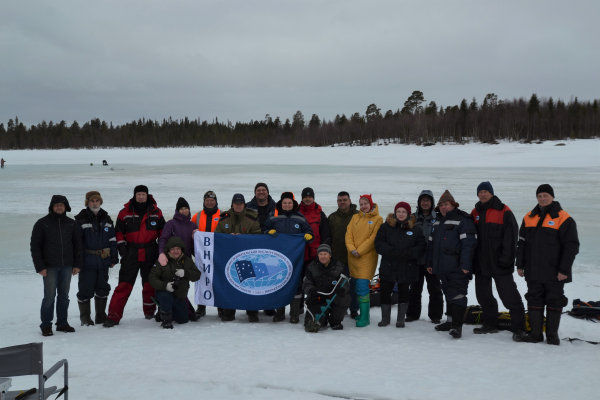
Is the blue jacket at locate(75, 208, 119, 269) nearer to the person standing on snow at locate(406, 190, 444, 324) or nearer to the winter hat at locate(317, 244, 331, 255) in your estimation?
the winter hat at locate(317, 244, 331, 255)

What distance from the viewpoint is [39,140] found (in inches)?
4395

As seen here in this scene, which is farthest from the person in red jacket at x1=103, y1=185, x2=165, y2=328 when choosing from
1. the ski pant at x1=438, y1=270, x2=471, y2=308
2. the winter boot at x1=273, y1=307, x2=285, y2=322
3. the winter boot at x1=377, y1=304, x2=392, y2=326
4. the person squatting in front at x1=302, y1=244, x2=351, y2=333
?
the ski pant at x1=438, y1=270, x2=471, y2=308

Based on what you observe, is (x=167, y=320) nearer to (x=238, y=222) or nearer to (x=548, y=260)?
(x=238, y=222)

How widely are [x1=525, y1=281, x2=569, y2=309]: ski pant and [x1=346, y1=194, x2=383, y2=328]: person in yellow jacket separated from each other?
5.33 ft

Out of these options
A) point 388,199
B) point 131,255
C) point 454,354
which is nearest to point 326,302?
point 454,354

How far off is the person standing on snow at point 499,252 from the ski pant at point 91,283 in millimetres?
4154

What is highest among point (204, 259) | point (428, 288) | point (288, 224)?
point (288, 224)

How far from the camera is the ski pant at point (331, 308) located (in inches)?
184

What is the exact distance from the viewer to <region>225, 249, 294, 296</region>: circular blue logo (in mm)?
5121

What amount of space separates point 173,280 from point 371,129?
282 feet

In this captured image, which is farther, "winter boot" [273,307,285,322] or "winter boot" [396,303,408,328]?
"winter boot" [273,307,285,322]

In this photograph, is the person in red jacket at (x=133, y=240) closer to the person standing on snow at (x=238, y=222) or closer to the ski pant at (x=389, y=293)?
the person standing on snow at (x=238, y=222)

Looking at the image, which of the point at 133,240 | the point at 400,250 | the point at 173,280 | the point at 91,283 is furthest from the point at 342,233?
the point at 91,283

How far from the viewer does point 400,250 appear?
15.4 feet
